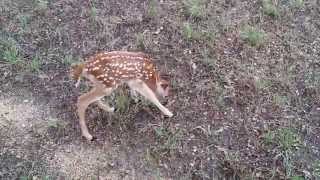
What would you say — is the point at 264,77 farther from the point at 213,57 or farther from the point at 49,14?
the point at 49,14

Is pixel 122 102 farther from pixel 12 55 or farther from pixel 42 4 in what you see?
pixel 42 4

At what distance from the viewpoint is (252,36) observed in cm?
621

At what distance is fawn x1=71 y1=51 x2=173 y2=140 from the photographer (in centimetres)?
484

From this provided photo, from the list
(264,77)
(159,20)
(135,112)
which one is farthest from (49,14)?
(264,77)

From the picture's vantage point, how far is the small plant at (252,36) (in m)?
6.20

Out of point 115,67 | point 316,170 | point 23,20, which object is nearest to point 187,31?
point 115,67

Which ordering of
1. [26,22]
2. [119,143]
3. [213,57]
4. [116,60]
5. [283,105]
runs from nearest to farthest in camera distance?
[116,60], [119,143], [283,105], [213,57], [26,22]

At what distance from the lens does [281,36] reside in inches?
251

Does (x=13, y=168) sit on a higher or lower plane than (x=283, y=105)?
lower

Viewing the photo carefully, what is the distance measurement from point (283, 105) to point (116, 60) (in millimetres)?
1910

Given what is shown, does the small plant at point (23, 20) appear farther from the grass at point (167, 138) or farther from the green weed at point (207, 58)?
the grass at point (167, 138)

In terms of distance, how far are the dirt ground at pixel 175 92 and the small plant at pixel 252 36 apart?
13 millimetres

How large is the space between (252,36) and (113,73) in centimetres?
210

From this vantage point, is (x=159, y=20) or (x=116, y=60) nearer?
(x=116, y=60)
